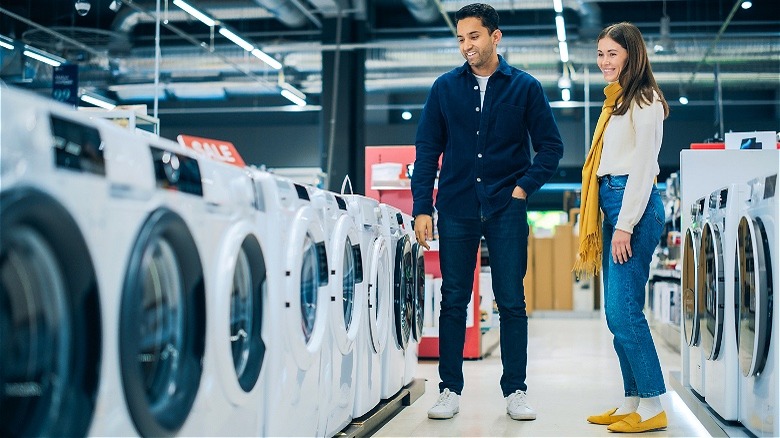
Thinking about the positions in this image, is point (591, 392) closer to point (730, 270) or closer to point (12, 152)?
point (730, 270)

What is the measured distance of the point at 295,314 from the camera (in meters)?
2.38

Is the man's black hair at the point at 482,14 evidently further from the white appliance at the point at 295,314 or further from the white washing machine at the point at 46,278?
the white washing machine at the point at 46,278

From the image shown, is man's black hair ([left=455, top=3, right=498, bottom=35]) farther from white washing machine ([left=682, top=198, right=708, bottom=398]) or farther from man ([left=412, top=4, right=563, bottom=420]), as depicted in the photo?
white washing machine ([left=682, top=198, right=708, bottom=398])

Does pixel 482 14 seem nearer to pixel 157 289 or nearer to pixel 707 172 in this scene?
pixel 707 172

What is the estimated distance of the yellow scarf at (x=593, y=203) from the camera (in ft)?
11.1

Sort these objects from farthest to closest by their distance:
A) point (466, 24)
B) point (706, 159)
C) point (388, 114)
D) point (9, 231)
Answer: point (388, 114) < point (706, 159) < point (466, 24) < point (9, 231)

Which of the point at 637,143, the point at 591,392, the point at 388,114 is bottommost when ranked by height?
the point at 591,392

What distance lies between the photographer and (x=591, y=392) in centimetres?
454

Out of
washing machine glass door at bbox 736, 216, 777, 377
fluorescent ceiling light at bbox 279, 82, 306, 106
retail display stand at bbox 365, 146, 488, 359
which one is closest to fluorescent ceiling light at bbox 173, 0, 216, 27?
fluorescent ceiling light at bbox 279, 82, 306, 106

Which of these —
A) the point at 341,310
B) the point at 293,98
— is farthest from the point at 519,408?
the point at 293,98

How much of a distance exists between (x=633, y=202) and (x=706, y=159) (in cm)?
138

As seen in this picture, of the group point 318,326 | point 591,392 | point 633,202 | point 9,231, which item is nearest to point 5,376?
point 9,231

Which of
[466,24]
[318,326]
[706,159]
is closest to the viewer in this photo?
[318,326]

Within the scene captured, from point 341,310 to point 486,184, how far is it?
95 cm
